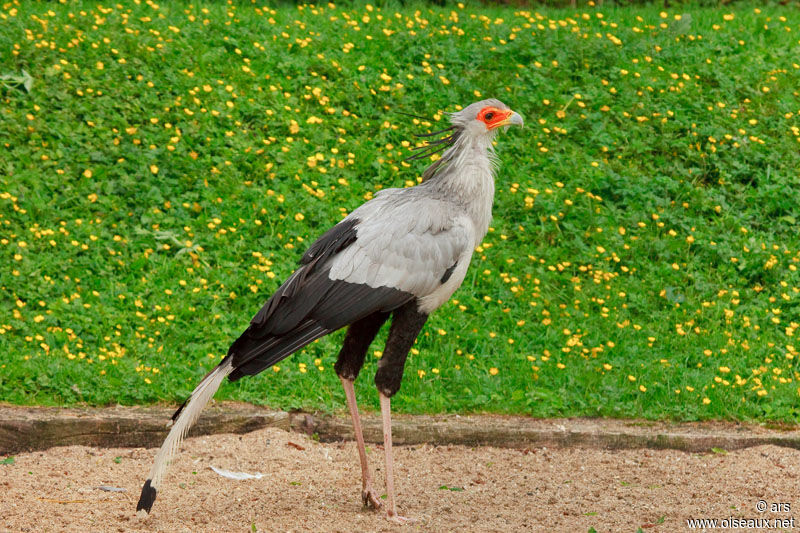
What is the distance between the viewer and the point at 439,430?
562 cm

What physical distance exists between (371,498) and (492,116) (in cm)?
207

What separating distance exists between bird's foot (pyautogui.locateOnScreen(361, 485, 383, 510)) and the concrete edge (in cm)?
100

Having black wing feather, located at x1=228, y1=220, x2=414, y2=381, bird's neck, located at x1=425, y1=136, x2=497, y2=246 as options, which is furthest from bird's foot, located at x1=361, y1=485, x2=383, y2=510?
bird's neck, located at x1=425, y1=136, x2=497, y2=246

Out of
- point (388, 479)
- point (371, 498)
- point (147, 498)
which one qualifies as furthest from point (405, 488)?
point (147, 498)

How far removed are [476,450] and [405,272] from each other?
160 cm

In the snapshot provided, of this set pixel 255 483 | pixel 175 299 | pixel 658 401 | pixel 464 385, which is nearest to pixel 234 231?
pixel 175 299

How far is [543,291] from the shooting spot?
7.28 m

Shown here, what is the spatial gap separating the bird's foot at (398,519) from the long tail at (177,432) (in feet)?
3.43

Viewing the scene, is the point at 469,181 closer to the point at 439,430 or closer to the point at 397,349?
the point at 397,349

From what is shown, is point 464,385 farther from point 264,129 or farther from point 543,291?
point 264,129

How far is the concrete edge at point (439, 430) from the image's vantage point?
5.40 meters

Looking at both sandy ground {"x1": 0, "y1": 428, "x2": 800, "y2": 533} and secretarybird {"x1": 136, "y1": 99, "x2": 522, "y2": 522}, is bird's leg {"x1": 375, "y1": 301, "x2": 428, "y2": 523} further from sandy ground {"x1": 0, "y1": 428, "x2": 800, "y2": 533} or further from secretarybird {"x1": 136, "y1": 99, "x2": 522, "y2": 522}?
sandy ground {"x1": 0, "y1": 428, "x2": 800, "y2": 533}

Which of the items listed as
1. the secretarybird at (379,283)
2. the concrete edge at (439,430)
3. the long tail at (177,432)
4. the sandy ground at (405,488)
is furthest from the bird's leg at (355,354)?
the concrete edge at (439,430)

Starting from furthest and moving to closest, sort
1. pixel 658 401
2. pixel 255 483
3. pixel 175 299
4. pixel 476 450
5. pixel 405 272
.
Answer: pixel 175 299
pixel 658 401
pixel 476 450
pixel 255 483
pixel 405 272
